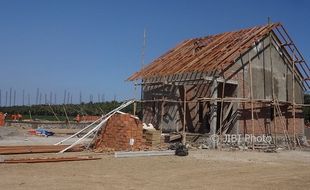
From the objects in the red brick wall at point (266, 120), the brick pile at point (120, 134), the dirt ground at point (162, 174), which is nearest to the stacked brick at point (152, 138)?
the brick pile at point (120, 134)

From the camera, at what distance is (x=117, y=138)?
19.1 m

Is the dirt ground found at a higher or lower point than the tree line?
lower

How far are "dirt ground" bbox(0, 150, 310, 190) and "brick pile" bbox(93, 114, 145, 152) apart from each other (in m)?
2.69

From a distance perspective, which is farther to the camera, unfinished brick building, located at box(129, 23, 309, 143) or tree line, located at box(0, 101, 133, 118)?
tree line, located at box(0, 101, 133, 118)

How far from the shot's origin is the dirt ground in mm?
9820

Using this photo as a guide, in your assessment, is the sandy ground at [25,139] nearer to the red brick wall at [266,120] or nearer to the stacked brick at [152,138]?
the stacked brick at [152,138]

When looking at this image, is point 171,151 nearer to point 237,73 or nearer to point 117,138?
point 117,138

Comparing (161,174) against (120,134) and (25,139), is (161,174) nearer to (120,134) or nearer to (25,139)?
(120,134)

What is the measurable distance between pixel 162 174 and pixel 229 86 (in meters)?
11.6

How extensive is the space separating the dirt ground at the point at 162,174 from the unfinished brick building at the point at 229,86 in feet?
18.4

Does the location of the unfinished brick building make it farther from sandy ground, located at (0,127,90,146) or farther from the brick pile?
sandy ground, located at (0,127,90,146)

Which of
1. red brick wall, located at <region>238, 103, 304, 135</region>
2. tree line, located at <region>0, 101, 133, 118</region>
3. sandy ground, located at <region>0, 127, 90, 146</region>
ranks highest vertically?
tree line, located at <region>0, 101, 133, 118</region>

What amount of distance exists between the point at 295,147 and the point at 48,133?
16.5 metres

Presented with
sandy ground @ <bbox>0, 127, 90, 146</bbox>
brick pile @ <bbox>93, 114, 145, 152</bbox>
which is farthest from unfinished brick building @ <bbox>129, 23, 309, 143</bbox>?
sandy ground @ <bbox>0, 127, 90, 146</bbox>
